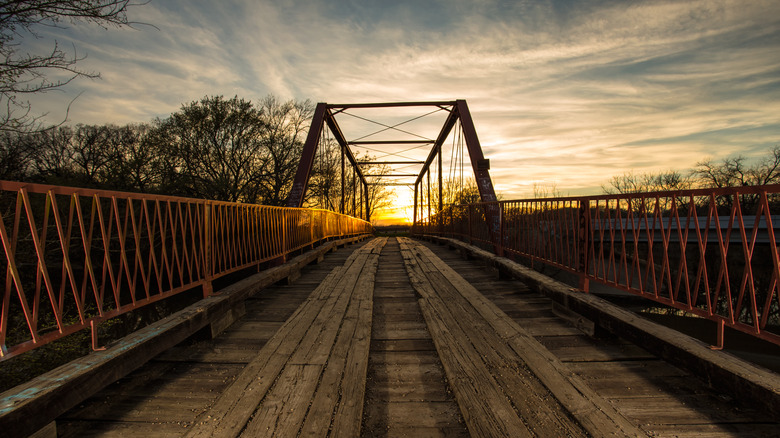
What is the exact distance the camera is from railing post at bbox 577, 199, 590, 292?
375 centimetres

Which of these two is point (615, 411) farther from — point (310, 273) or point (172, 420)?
point (310, 273)

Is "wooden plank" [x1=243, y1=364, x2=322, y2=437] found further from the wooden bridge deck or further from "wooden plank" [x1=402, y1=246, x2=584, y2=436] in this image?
"wooden plank" [x1=402, y1=246, x2=584, y2=436]

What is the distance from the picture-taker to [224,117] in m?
21.0

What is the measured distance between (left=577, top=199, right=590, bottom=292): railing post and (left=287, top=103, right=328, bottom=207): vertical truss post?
7.57 meters

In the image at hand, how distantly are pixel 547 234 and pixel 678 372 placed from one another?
2938mm

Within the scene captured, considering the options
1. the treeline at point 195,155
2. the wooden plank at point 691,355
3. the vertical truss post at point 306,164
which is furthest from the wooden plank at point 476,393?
the treeline at point 195,155

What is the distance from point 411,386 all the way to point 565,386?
0.95 m

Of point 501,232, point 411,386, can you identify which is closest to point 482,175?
point 501,232

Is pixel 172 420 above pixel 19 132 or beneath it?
beneath

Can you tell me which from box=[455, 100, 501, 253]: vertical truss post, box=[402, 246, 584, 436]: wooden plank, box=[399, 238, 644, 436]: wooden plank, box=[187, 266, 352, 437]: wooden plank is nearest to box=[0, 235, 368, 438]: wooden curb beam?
box=[187, 266, 352, 437]: wooden plank

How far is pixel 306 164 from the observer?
37.0 feet

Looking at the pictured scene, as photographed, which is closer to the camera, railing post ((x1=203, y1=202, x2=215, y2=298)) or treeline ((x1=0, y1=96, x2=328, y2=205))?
railing post ((x1=203, y1=202, x2=215, y2=298))

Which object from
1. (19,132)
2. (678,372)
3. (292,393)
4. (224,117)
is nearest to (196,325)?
(292,393)

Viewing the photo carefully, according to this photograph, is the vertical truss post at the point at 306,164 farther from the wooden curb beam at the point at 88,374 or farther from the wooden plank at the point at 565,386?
the wooden plank at the point at 565,386
